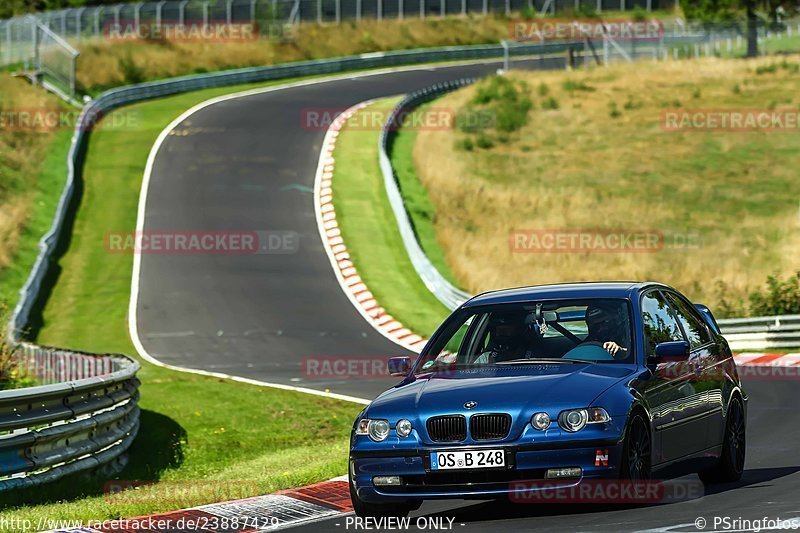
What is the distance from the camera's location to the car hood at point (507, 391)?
8.49 metres

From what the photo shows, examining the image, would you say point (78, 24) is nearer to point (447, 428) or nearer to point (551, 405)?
point (447, 428)

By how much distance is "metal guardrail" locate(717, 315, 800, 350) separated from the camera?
26.6m

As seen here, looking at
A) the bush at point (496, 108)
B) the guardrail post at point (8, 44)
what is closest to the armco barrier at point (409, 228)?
the bush at point (496, 108)

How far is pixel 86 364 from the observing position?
62.4 ft

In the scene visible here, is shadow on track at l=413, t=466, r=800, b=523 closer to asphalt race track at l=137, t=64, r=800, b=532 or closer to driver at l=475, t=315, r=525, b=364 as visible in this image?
asphalt race track at l=137, t=64, r=800, b=532

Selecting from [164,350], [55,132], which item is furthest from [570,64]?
[164,350]

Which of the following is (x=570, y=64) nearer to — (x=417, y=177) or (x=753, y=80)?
(x=753, y=80)

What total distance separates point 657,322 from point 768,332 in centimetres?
1762

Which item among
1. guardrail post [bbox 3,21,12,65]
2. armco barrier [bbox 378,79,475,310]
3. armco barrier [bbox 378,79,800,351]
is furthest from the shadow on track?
guardrail post [bbox 3,21,12,65]

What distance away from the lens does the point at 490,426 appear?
8.51m

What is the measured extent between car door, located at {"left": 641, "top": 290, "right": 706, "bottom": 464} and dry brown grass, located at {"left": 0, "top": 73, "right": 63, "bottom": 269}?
25.8m

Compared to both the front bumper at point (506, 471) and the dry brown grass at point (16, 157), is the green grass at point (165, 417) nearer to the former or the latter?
the dry brown grass at point (16, 157)

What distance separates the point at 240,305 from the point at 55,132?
17536 millimetres

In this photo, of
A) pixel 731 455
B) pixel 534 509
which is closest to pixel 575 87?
pixel 731 455
